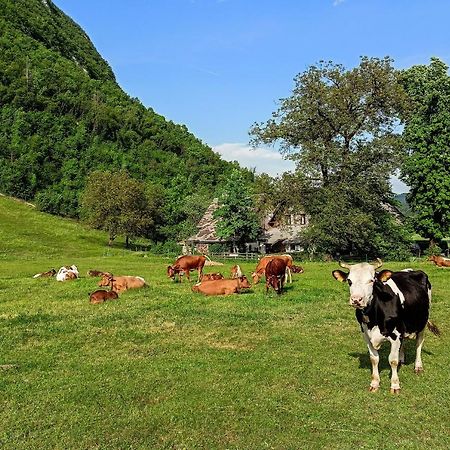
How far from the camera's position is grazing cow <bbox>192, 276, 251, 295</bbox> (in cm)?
2050

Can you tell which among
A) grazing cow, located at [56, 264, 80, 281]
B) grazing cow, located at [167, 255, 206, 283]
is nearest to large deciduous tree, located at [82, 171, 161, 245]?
grazing cow, located at [56, 264, 80, 281]

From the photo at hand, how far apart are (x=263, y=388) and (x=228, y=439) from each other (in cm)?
205

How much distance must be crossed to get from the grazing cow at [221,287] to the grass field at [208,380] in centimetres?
222

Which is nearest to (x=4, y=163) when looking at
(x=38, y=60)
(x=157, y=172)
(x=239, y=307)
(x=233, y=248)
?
(x=157, y=172)

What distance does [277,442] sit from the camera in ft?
24.2

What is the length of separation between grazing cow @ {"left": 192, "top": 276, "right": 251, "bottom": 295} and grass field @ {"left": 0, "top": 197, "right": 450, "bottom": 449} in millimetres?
2218

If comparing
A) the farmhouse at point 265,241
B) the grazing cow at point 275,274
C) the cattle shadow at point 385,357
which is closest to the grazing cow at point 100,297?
the grazing cow at point 275,274

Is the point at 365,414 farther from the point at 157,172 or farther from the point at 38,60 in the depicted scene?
the point at 38,60

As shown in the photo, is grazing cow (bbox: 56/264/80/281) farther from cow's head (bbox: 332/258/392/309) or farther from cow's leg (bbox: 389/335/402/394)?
cow's leg (bbox: 389/335/402/394)

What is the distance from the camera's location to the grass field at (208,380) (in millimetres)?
7633

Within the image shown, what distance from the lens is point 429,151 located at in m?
49.7

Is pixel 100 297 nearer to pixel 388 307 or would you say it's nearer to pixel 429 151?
pixel 388 307

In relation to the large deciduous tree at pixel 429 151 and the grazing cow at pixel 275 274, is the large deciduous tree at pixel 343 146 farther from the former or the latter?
the grazing cow at pixel 275 274

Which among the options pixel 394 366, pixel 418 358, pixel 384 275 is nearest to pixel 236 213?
pixel 418 358
